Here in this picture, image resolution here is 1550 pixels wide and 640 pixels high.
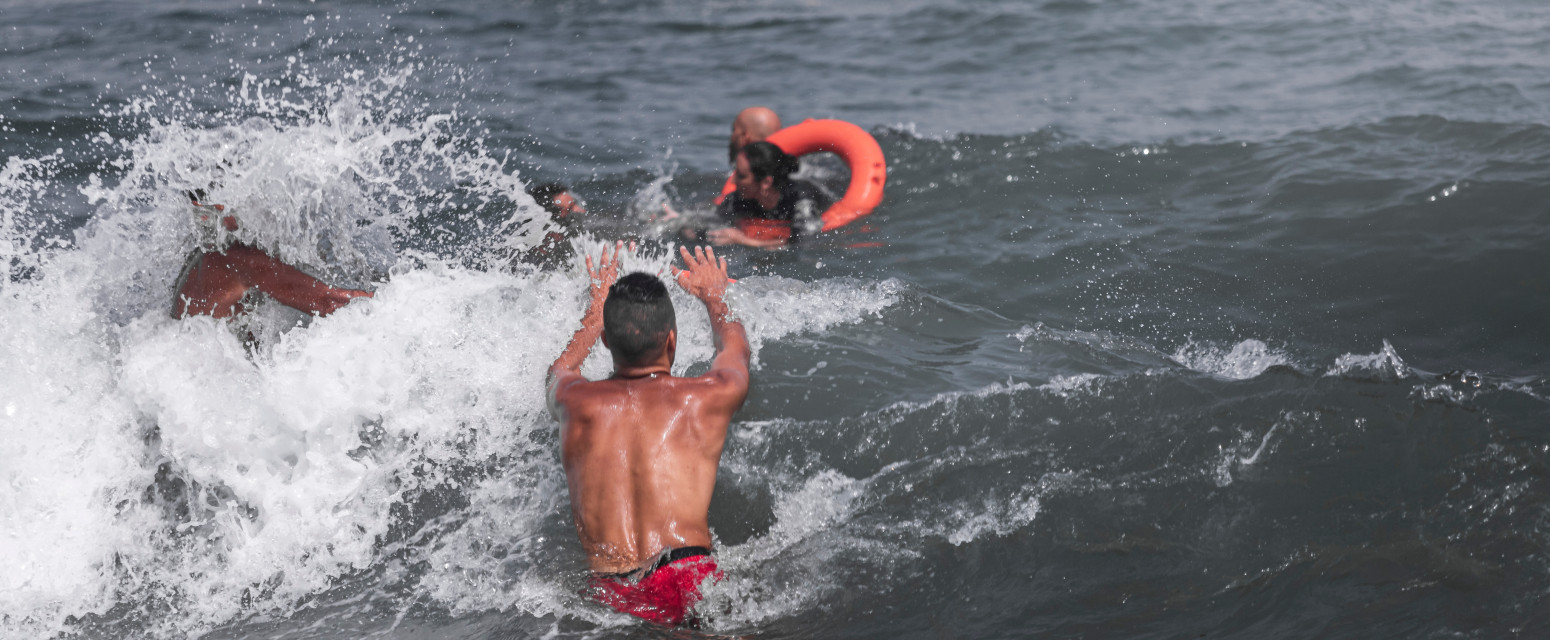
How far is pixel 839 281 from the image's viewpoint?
6.51m

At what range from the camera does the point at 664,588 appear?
3422 mm

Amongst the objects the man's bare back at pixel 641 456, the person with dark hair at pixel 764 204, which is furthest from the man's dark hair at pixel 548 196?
the man's bare back at pixel 641 456

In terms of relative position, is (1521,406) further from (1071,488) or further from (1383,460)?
(1071,488)

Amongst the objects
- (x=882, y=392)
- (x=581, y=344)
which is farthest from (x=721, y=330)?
(x=882, y=392)

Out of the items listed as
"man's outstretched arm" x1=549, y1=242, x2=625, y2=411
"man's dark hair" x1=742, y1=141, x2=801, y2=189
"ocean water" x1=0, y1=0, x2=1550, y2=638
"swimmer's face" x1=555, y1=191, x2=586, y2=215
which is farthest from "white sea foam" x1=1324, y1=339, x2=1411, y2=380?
"swimmer's face" x1=555, y1=191, x2=586, y2=215

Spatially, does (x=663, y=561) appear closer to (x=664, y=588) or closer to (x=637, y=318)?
(x=664, y=588)

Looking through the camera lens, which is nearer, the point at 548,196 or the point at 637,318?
the point at 637,318

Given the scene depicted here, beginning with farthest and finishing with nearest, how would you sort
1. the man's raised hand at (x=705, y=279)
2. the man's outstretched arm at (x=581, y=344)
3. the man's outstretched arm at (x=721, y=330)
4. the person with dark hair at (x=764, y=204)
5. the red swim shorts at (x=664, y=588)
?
the person with dark hair at (x=764, y=204) < the man's raised hand at (x=705, y=279) < the man's outstretched arm at (x=581, y=344) < the man's outstretched arm at (x=721, y=330) < the red swim shorts at (x=664, y=588)

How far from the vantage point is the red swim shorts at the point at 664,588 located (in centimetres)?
343

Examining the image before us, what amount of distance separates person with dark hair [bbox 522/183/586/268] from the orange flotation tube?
4.61ft

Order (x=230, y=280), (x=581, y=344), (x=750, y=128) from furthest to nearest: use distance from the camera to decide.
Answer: (x=750, y=128) < (x=230, y=280) < (x=581, y=344)

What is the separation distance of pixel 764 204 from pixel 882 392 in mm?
2818

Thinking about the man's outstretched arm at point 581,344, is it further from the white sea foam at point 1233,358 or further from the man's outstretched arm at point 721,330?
the white sea foam at point 1233,358

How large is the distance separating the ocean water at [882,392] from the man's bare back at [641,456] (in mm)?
267
